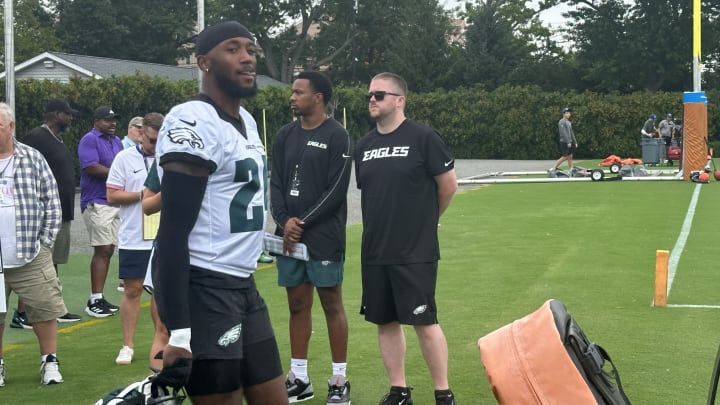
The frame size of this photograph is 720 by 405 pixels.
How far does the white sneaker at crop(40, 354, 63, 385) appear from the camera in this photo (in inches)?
279

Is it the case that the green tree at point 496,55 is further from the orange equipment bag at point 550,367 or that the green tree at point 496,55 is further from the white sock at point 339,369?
the orange equipment bag at point 550,367

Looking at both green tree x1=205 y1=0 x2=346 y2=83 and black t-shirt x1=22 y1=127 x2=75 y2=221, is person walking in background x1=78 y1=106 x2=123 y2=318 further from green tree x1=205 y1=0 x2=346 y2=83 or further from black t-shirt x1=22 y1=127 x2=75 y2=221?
green tree x1=205 y1=0 x2=346 y2=83

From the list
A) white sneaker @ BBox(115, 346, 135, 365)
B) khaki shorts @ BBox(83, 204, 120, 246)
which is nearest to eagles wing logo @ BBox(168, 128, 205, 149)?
white sneaker @ BBox(115, 346, 135, 365)

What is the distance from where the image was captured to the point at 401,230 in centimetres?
605

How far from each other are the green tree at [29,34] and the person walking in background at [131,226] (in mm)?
62704

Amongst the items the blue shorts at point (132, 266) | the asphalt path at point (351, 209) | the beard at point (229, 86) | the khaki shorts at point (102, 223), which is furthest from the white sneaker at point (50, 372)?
the asphalt path at point (351, 209)

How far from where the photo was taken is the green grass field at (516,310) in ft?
22.9

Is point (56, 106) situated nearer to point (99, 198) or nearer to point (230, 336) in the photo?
point (99, 198)

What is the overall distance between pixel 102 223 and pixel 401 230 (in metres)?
5.08

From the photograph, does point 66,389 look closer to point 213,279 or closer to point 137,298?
point 137,298

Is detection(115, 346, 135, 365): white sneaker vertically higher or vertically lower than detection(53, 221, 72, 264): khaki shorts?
lower

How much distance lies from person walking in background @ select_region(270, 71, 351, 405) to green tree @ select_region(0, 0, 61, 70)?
212ft

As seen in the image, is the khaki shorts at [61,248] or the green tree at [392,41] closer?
the khaki shorts at [61,248]

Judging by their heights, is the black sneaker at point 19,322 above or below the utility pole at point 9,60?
below
